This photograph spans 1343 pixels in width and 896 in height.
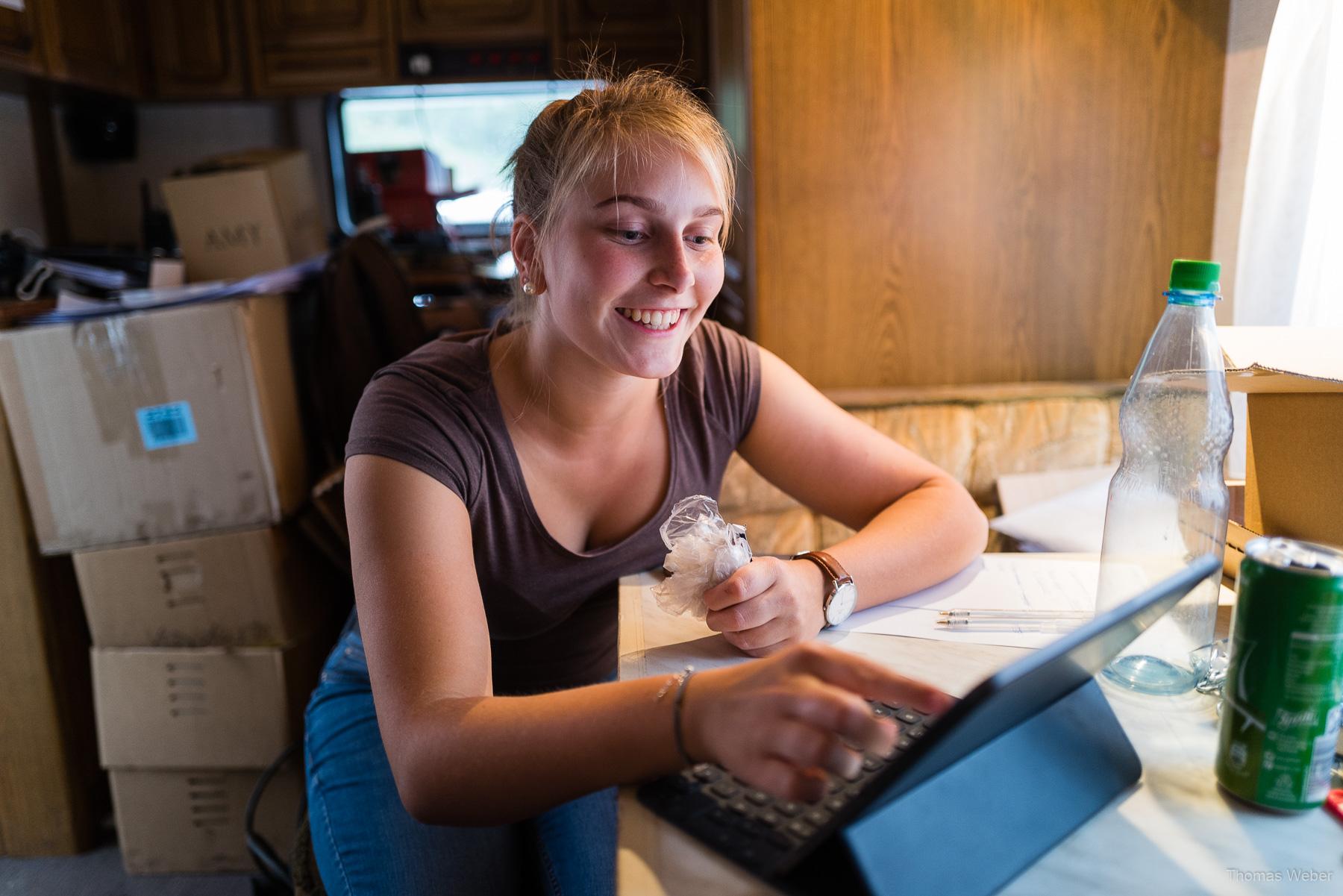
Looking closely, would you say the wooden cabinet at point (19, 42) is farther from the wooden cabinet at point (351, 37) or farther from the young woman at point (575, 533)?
the young woman at point (575, 533)

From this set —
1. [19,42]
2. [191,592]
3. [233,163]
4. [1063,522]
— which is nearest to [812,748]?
[1063,522]

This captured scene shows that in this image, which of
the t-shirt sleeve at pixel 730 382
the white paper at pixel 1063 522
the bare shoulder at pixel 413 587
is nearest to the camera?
the bare shoulder at pixel 413 587

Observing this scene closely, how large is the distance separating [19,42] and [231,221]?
698 mm

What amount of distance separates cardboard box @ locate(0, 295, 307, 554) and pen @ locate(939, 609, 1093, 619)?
1.36 metres

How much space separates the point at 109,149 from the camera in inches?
118

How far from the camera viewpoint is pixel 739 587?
0.85 metres

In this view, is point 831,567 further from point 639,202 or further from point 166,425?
point 166,425

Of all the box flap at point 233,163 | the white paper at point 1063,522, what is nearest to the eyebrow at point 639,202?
the white paper at point 1063,522

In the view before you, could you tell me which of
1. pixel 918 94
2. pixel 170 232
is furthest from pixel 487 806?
pixel 170 232

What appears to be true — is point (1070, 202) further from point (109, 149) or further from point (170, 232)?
→ point (109, 149)

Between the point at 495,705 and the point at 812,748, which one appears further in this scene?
the point at 495,705

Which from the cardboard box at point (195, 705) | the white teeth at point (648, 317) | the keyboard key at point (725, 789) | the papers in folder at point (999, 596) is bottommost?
the cardboard box at point (195, 705)

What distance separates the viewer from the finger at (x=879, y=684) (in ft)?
1.95

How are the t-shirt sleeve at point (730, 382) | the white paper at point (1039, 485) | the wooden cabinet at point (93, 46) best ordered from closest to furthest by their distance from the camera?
the t-shirt sleeve at point (730, 382), the white paper at point (1039, 485), the wooden cabinet at point (93, 46)
